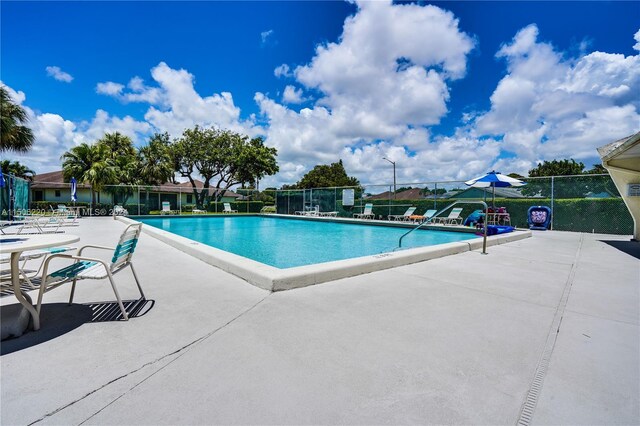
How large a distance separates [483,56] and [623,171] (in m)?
10.8

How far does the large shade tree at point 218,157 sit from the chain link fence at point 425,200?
4324mm

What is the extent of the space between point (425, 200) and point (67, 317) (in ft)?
49.0

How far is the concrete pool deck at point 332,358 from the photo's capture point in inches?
61.1

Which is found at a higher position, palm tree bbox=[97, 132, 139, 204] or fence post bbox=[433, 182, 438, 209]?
palm tree bbox=[97, 132, 139, 204]

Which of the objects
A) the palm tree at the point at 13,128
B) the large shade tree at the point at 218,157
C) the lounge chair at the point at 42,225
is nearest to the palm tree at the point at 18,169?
the large shade tree at the point at 218,157

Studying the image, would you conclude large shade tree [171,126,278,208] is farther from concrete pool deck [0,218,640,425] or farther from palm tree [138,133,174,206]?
concrete pool deck [0,218,640,425]

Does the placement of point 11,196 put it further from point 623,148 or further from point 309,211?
point 623,148

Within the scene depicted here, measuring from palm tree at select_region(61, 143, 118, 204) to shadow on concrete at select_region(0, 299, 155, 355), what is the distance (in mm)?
22293

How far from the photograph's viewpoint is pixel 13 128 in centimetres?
1639

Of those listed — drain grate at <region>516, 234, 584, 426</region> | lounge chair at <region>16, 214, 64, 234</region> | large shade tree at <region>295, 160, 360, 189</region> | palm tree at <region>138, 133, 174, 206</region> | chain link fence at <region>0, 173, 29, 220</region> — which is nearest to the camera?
drain grate at <region>516, 234, 584, 426</region>

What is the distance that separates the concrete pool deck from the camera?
5.09 feet

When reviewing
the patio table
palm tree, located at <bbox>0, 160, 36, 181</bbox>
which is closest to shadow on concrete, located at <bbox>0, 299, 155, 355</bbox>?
the patio table

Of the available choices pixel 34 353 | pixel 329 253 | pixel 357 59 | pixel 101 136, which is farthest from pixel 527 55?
pixel 101 136

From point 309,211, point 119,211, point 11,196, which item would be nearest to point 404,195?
point 309,211
